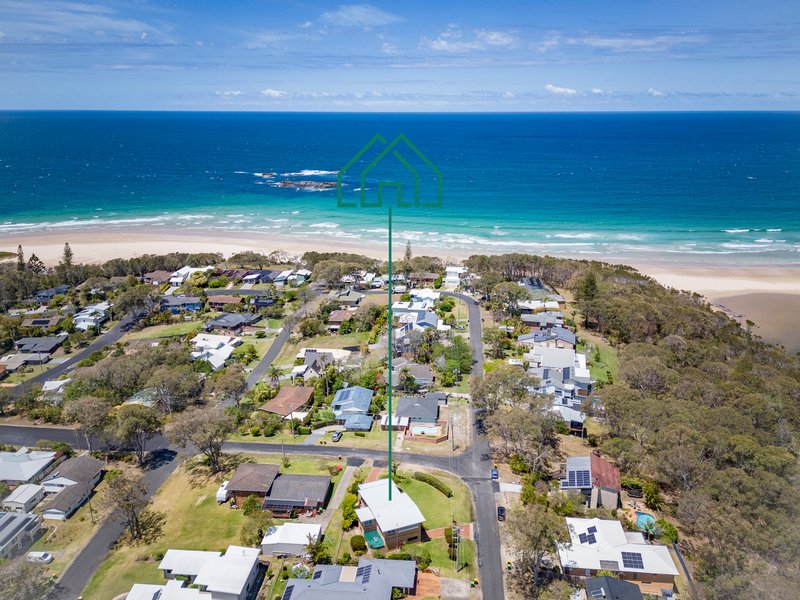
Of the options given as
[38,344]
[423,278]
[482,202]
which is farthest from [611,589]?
[482,202]

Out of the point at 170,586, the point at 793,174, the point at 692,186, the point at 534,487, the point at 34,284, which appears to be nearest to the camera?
the point at 170,586

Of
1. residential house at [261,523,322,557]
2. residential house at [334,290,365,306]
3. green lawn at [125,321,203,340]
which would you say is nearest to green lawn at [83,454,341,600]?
residential house at [261,523,322,557]

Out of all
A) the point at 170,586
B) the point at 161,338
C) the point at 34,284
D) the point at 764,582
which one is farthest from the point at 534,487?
the point at 34,284

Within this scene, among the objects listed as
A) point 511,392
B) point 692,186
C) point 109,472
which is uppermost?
point 692,186

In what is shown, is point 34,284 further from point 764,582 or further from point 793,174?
point 793,174

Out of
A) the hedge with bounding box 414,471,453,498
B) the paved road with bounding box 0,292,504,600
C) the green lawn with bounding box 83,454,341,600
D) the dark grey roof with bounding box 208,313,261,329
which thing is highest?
the dark grey roof with bounding box 208,313,261,329

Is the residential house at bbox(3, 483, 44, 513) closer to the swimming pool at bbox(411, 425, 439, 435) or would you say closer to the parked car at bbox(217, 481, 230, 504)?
the parked car at bbox(217, 481, 230, 504)

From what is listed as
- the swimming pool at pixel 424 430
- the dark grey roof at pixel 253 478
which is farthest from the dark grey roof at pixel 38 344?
the swimming pool at pixel 424 430
